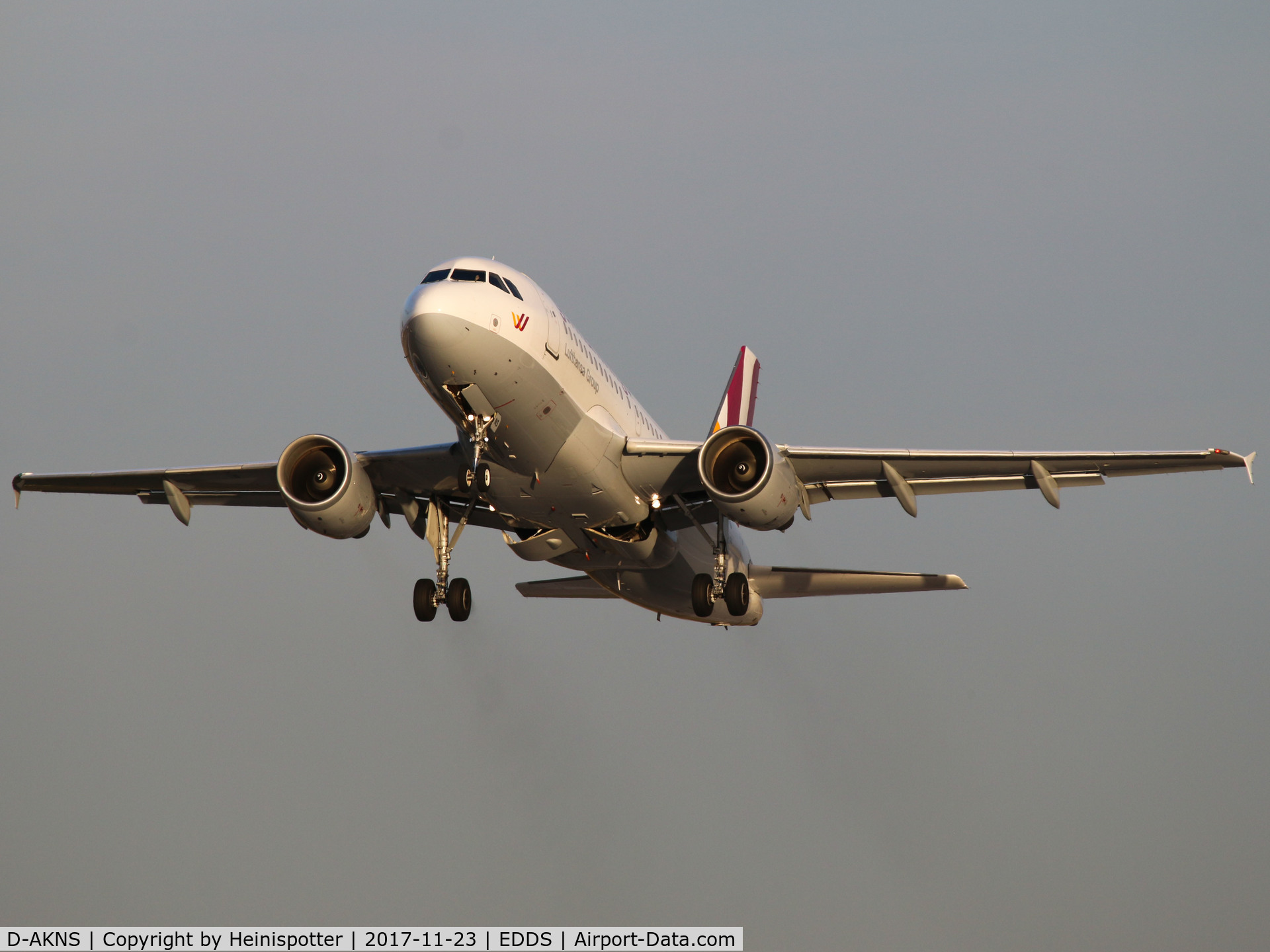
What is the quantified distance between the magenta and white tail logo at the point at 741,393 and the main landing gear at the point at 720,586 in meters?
7.94

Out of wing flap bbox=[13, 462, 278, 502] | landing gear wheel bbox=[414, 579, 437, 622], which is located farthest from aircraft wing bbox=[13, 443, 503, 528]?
landing gear wheel bbox=[414, 579, 437, 622]

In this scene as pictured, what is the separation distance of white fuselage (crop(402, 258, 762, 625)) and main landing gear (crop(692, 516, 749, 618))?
1590mm

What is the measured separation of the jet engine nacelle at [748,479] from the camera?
2323cm

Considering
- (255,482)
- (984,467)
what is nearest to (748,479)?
(984,467)

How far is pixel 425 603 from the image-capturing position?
25672mm

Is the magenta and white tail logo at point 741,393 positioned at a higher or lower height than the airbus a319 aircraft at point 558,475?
higher

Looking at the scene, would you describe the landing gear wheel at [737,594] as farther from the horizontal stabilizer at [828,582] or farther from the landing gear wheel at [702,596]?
the horizontal stabilizer at [828,582]

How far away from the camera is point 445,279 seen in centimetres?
2112

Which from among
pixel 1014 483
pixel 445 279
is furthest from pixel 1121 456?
pixel 445 279

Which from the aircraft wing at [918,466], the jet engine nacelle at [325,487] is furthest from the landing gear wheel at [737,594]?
the jet engine nacelle at [325,487]

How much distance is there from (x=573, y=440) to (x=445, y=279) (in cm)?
394

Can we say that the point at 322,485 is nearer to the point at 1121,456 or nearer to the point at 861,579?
the point at 861,579

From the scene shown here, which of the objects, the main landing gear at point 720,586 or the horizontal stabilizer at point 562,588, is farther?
the horizontal stabilizer at point 562,588

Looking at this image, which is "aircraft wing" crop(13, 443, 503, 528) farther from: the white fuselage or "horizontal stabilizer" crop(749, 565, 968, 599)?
"horizontal stabilizer" crop(749, 565, 968, 599)
